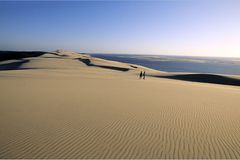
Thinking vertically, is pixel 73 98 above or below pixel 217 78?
above

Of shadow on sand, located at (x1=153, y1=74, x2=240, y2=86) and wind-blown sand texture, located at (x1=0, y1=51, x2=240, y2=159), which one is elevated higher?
wind-blown sand texture, located at (x1=0, y1=51, x2=240, y2=159)

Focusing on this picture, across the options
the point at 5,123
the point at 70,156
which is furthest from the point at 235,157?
the point at 5,123

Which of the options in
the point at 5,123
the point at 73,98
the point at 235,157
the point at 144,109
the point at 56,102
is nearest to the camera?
the point at 235,157

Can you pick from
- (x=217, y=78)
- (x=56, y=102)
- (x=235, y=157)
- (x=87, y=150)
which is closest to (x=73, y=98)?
(x=56, y=102)

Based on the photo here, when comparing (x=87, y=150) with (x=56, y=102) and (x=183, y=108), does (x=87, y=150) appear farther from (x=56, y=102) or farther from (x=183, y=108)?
(x=183, y=108)

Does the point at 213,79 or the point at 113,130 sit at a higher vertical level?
the point at 113,130

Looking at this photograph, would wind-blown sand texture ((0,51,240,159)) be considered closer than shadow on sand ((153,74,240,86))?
Yes

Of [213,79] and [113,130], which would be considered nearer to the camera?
[113,130]

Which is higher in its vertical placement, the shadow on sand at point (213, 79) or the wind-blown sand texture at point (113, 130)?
the wind-blown sand texture at point (113, 130)

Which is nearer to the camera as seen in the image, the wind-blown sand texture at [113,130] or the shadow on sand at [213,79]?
the wind-blown sand texture at [113,130]

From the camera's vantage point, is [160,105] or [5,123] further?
[160,105]

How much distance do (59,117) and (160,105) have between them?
496cm

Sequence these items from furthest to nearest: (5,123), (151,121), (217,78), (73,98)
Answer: (217,78) → (73,98) → (151,121) → (5,123)

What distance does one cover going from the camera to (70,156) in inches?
198
